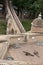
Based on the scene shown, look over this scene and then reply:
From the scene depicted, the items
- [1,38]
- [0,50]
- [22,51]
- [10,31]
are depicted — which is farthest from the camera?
[10,31]

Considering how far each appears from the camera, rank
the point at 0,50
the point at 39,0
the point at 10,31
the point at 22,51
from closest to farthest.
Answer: the point at 0,50 < the point at 22,51 < the point at 10,31 < the point at 39,0

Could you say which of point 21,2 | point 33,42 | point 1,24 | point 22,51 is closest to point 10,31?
point 1,24

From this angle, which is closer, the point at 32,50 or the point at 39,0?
the point at 32,50

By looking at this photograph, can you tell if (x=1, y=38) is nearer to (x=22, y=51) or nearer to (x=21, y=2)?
(x=22, y=51)

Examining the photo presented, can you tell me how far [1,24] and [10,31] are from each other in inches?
244

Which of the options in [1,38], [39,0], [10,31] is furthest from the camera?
[39,0]

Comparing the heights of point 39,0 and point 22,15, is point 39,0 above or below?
above

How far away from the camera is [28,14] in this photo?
46844 mm

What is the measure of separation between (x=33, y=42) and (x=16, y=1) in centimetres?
2269

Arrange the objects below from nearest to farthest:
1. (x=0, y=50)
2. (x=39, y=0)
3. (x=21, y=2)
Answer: (x=0, y=50), (x=39, y=0), (x=21, y=2)

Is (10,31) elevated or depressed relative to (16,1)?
depressed

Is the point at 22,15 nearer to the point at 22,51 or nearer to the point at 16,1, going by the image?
the point at 16,1

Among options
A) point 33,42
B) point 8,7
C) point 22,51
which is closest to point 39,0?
point 8,7

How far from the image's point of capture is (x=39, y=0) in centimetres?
3975
